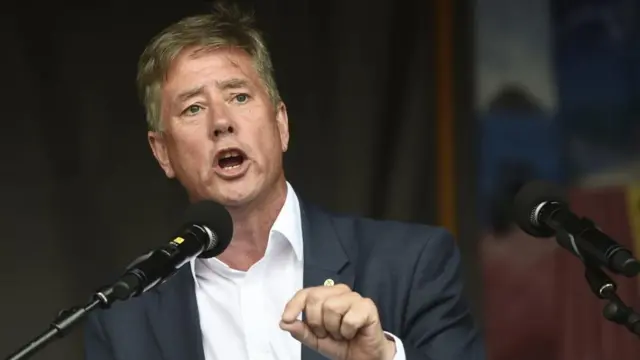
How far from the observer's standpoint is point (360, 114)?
2.89 m

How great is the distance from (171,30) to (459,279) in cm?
82

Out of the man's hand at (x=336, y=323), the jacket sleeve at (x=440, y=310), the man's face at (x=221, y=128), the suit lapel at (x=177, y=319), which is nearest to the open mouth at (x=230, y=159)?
the man's face at (x=221, y=128)

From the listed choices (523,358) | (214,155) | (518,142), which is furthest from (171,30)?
(523,358)

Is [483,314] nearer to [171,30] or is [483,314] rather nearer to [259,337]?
[259,337]

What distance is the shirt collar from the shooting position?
2.16 metres

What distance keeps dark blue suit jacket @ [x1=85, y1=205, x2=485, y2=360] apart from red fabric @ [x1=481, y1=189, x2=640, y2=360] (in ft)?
2.22

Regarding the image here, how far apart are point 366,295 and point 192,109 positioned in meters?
0.55

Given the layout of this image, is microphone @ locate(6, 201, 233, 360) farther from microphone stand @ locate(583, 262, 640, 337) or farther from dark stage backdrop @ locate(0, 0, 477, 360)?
dark stage backdrop @ locate(0, 0, 477, 360)

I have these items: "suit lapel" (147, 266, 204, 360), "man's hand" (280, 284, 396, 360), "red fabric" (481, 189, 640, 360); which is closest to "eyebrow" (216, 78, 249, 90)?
"suit lapel" (147, 266, 204, 360)

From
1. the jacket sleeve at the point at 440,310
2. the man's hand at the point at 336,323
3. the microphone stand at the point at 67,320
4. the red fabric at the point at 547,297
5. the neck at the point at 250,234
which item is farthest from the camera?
the red fabric at the point at 547,297

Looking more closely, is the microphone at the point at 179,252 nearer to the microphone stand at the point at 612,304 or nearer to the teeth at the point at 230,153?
the teeth at the point at 230,153

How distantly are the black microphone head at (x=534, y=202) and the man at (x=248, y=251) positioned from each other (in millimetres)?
462

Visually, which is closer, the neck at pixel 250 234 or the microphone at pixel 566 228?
the microphone at pixel 566 228

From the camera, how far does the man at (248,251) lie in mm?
2041
